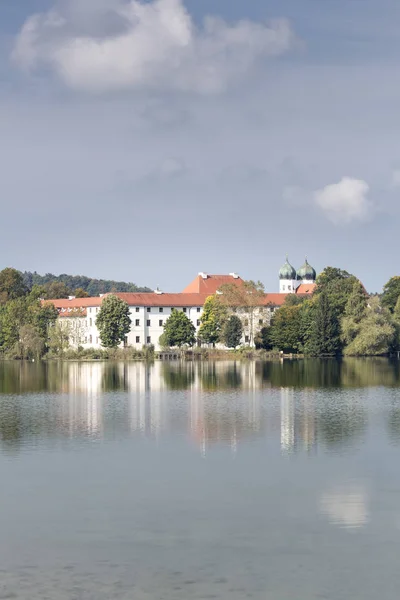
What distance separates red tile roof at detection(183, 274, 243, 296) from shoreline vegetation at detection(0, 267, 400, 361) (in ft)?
49.5

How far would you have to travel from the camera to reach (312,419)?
117ft

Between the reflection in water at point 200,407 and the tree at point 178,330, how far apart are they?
37970 mm

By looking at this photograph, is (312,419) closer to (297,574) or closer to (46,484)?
(46,484)

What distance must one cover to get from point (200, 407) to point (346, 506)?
67.8 feet

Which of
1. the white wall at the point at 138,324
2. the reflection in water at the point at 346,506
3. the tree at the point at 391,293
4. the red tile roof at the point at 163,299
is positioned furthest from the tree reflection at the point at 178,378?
the tree at the point at 391,293

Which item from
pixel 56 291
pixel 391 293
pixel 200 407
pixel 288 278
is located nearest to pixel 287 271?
pixel 288 278

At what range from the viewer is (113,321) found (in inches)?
4031

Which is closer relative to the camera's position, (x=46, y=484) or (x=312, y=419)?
(x=46, y=484)

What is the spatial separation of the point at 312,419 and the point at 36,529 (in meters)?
18.6

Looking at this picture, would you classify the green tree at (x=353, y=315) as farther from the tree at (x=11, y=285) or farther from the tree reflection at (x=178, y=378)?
the tree at (x=11, y=285)

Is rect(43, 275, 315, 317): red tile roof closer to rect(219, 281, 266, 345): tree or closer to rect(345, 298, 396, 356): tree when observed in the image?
rect(219, 281, 266, 345): tree

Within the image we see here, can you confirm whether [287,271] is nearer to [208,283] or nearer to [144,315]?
[208,283]

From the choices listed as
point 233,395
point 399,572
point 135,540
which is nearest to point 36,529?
point 135,540

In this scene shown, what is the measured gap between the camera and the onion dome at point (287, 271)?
551 feet
